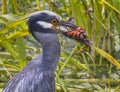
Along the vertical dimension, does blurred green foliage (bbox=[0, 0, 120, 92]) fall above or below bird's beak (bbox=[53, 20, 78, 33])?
below

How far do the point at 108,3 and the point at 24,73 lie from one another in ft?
2.15

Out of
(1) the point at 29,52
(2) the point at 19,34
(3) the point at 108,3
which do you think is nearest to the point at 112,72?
(1) the point at 29,52

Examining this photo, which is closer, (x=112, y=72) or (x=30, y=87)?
(x=30, y=87)

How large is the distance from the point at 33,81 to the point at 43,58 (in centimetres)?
13

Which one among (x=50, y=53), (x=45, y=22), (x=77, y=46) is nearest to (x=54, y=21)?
(x=45, y=22)

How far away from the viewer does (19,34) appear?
7.93ft

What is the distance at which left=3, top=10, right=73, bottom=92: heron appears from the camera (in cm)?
208

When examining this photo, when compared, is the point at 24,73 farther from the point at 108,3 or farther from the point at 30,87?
the point at 108,3

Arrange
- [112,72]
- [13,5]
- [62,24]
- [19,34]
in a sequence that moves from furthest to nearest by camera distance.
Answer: [112,72], [13,5], [19,34], [62,24]

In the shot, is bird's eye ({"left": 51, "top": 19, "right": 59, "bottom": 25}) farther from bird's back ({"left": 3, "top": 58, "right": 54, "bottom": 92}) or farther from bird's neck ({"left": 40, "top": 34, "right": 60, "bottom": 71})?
bird's back ({"left": 3, "top": 58, "right": 54, "bottom": 92})

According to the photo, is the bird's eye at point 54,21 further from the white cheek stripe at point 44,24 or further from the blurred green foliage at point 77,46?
the blurred green foliage at point 77,46

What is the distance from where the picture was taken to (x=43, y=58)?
7.27 feet

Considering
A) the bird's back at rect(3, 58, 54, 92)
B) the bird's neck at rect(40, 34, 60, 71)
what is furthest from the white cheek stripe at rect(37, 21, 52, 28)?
the bird's back at rect(3, 58, 54, 92)

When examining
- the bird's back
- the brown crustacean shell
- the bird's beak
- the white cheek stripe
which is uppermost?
the white cheek stripe
